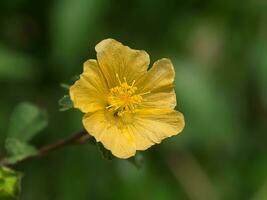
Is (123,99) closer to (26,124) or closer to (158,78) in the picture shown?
(158,78)

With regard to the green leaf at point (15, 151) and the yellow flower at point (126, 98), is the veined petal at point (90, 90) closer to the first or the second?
the yellow flower at point (126, 98)

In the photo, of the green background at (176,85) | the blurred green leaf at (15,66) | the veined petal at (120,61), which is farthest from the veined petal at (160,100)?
the blurred green leaf at (15,66)

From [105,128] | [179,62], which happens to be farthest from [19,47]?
[105,128]

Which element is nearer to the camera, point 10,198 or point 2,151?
point 10,198

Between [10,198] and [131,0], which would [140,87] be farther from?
[131,0]

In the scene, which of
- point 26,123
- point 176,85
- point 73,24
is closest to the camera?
point 26,123

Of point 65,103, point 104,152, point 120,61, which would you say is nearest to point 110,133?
point 104,152
